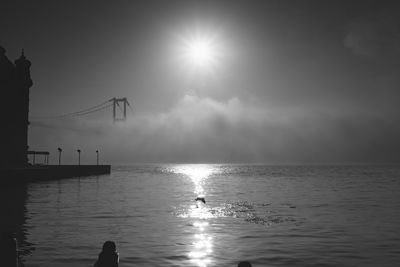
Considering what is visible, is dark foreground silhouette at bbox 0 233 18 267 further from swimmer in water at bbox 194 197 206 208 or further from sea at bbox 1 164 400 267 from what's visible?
swimmer in water at bbox 194 197 206 208

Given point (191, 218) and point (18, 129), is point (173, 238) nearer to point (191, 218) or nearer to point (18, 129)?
point (191, 218)

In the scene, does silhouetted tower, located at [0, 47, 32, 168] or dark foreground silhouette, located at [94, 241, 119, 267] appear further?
silhouetted tower, located at [0, 47, 32, 168]

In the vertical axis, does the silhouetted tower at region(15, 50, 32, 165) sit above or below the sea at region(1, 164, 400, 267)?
above

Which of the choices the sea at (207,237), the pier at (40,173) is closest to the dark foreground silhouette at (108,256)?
the sea at (207,237)

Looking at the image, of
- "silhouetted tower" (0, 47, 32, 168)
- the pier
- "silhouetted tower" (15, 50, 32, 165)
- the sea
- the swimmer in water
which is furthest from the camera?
"silhouetted tower" (15, 50, 32, 165)

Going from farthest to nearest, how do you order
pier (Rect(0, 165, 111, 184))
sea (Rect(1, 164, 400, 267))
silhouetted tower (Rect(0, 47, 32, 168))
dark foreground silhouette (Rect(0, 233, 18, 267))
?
silhouetted tower (Rect(0, 47, 32, 168))
pier (Rect(0, 165, 111, 184))
sea (Rect(1, 164, 400, 267))
dark foreground silhouette (Rect(0, 233, 18, 267))

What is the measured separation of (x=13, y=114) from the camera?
3509 inches

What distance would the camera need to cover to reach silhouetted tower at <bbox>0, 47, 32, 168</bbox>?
8400 centimetres

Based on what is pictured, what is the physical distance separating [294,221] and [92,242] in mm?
15117

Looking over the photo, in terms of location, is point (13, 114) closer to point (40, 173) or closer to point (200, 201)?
point (40, 173)

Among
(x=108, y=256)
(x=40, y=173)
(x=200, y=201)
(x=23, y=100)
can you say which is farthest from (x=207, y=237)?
(x=23, y=100)

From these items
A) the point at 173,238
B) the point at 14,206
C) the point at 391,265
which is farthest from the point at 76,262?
the point at 14,206

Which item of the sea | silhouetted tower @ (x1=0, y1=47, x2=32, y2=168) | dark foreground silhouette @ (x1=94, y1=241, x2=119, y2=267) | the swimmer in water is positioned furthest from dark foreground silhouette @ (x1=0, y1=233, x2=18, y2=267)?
silhouetted tower @ (x1=0, y1=47, x2=32, y2=168)

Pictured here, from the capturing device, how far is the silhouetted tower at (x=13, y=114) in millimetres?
84000
